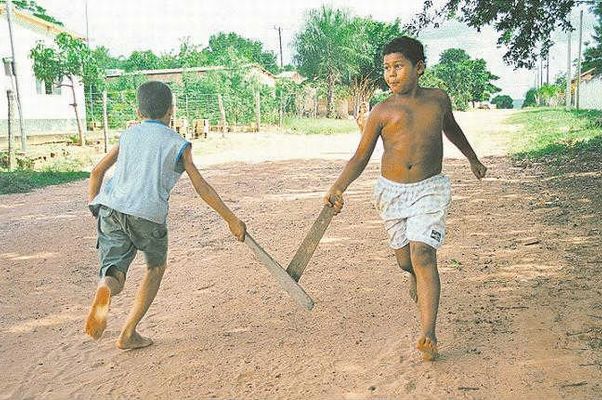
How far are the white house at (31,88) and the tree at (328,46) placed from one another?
24.5 m

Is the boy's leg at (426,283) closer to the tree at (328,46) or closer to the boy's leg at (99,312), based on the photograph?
the boy's leg at (99,312)

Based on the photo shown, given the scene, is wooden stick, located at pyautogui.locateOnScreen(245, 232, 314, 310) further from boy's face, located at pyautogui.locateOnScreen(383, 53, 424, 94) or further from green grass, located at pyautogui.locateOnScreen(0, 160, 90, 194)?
green grass, located at pyautogui.locateOnScreen(0, 160, 90, 194)

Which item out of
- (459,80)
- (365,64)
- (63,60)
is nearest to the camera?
(63,60)

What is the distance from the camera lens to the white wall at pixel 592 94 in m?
42.5

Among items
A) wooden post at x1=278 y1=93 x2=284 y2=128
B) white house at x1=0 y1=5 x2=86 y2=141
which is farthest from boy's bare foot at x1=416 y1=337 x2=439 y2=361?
wooden post at x1=278 y1=93 x2=284 y2=128

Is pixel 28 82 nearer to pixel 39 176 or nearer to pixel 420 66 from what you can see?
pixel 39 176

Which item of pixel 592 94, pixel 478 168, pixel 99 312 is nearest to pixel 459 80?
pixel 592 94

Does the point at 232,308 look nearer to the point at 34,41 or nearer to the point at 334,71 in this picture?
the point at 34,41

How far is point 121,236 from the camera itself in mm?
3244

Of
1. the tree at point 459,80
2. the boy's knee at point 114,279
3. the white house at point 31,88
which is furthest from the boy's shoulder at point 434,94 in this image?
the tree at point 459,80

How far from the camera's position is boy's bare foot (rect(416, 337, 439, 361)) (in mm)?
3057

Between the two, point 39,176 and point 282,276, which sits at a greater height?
point 282,276

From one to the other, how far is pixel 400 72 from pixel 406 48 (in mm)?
136

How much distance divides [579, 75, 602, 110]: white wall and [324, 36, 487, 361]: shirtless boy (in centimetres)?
4152
